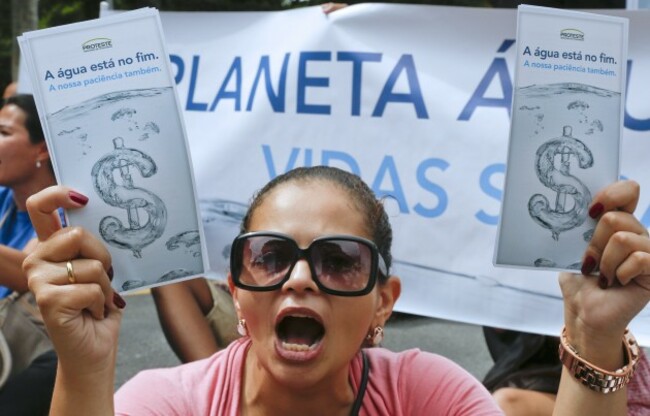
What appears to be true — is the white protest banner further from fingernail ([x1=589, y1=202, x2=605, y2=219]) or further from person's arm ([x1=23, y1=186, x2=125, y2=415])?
person's arm ([x1=23, y1=186, x2=125, y2=415])

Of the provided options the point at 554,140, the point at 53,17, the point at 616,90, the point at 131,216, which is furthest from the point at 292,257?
the point at 53,17

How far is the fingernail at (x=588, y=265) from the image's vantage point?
1407mm

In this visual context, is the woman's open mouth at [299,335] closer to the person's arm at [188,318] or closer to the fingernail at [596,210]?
the fingernail at [596,210]

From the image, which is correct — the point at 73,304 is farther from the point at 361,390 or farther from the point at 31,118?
the point at 31,118

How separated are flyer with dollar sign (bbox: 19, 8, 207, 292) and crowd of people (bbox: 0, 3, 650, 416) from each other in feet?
0.16

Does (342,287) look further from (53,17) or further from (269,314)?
(53,17)

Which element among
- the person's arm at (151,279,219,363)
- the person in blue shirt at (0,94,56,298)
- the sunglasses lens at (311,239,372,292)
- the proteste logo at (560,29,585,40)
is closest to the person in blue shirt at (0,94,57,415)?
the person in blue shirt at (0,94,56,298)

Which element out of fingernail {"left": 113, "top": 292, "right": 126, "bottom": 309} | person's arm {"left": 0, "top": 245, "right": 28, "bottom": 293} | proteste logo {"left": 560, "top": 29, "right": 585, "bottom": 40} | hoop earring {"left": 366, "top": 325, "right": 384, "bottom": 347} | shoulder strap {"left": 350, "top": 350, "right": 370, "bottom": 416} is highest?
proteste logo {"left": 560, "top": 29, "right": 585, "bottom": 40}

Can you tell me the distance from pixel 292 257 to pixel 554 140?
0.54 metres

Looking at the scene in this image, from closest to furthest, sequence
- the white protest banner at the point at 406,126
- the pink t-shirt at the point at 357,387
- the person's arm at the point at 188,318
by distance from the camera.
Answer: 1. the pink t-shirt at the point at 357,387
2. the white protest banner at the point at 406,126
3. the person's arm at the point at 188,318

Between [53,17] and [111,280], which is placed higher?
[111,280]

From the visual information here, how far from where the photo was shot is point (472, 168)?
2.73 m

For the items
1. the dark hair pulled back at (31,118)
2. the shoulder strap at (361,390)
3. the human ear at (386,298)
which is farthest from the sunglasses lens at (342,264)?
the dark hair pulled back at (31,118)

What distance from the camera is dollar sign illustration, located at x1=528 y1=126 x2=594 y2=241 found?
4.67 feet
